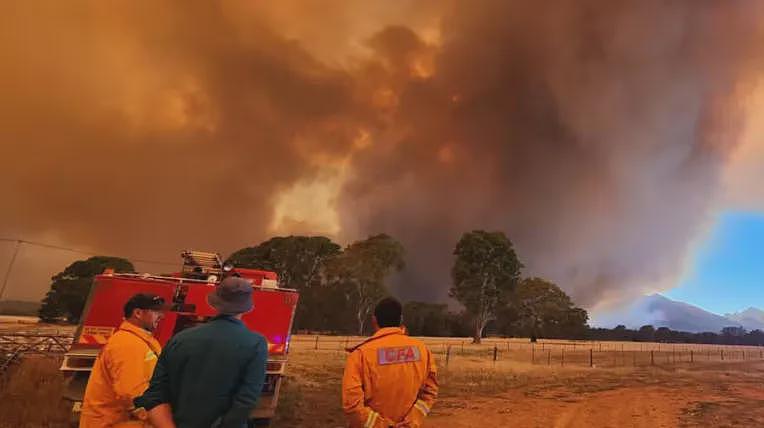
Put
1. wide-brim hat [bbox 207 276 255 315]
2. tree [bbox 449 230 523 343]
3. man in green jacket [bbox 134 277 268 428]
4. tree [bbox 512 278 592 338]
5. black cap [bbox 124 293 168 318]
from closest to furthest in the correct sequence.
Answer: man in green jacket [bbox 134 277 268 428]
wide-brim hat [bbox 207 276 255 315]
black cap [bbox 124 293 168 318]
tree [bbox 449 230 523 343]
tree [bbox 512 278 592 338]

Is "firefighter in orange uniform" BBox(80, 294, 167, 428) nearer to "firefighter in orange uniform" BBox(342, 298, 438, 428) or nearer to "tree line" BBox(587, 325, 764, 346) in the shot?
"firefighter in orange uniform" BBox(342, 298, 438, 428)

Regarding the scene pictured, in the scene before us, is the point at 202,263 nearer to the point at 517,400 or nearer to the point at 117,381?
the point at 117,381

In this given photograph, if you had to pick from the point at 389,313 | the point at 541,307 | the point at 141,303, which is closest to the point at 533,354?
the point at 389,313

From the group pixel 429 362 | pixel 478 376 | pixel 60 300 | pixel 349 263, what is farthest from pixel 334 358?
pixel 60 300

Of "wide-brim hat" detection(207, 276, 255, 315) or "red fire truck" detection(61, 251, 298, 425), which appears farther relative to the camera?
"red fire truck" detection(61, 251, 298, 425)

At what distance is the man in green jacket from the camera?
243 centimetres

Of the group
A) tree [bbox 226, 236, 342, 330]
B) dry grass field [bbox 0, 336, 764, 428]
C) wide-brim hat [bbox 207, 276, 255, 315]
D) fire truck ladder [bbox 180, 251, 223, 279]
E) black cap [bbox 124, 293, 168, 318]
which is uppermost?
tree [bbox 226, 236, 342, 330]

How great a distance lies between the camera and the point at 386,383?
334 cm

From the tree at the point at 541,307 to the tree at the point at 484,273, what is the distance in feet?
56.4

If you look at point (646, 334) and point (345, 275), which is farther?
point (646, 334)

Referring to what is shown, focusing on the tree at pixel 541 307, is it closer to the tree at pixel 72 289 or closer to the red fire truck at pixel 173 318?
the tree at pixel 72 289

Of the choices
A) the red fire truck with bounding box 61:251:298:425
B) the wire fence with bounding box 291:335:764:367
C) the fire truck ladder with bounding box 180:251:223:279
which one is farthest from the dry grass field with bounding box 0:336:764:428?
the wire fence with bounding box 291:335:764:367

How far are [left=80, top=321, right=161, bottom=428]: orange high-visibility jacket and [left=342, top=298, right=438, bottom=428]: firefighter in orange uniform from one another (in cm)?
161

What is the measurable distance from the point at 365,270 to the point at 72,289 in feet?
106
